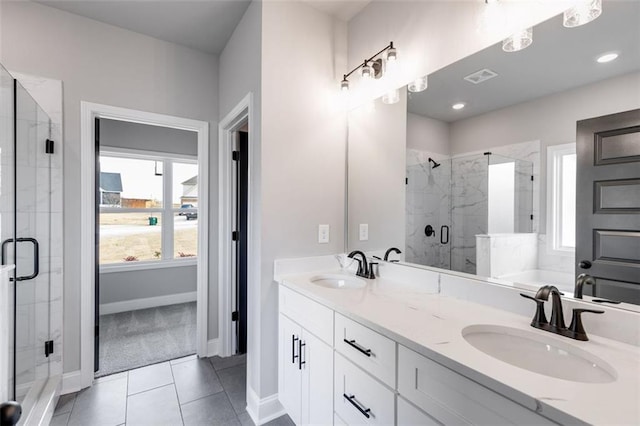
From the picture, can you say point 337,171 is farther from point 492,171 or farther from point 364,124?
point 492,171

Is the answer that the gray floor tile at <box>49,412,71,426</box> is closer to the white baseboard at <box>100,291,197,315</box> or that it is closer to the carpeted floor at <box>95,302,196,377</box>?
the carpeted floor at <box>95,302,196,377</box>

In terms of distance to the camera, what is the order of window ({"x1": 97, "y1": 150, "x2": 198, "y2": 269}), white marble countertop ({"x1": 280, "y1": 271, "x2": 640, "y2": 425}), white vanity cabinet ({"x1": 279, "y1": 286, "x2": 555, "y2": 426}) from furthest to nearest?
window ({"x1": 97, "y1": 150, "x2": 198, "y2": 269}), white vanity cabinet ({"x1": 279, "y1": 286, "x2": 555, "y2": 426}), white marble countertop ({"x1": 280, "y1": 271, "x2": 640, "y2": 425})

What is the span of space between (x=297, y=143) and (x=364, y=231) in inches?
30.5

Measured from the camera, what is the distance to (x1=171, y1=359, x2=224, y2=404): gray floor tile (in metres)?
2.11

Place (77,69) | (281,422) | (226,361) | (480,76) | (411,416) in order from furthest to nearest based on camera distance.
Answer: (226,361) → (77,69) → (281,422) → (480,76) → (411,416)

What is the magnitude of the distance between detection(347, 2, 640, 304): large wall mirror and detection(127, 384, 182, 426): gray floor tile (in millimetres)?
1728

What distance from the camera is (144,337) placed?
303 centimetres

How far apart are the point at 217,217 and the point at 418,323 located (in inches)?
82.3

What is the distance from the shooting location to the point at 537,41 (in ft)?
3.95

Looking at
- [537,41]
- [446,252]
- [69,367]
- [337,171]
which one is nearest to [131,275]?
[69,367]

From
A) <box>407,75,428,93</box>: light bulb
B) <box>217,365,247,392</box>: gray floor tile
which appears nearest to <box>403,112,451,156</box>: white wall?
<box>407,75,428,93</box>: light bulb

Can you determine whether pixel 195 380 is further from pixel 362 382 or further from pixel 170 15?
pixel 170 15

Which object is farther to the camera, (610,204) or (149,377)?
(149,377)

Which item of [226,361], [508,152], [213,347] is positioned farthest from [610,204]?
[213,347]
